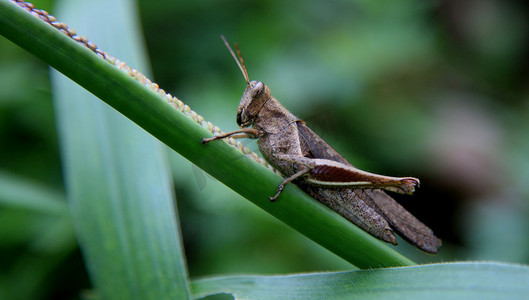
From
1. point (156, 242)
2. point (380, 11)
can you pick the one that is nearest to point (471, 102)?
point (380, 11)

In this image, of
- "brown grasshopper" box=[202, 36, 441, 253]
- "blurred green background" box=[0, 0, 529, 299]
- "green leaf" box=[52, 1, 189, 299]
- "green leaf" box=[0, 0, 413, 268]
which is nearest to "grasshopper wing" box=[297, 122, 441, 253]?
"brown grasshopper" box=[202, 36, 441, 253]

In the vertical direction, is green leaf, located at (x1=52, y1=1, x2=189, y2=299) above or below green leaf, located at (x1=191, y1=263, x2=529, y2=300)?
above

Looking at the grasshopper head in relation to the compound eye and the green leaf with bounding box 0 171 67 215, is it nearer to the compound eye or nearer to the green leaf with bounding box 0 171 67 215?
the compound eye

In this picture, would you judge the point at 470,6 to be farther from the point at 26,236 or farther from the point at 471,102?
the point at 26,236

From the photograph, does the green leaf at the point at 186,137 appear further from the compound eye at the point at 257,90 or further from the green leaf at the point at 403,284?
the compound eye at the point at 257,90

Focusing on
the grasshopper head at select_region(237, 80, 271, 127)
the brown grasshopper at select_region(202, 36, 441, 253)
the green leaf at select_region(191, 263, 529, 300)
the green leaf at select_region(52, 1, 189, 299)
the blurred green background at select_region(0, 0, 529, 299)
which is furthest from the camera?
the blurred green background at select_region(0, 0, 529, 299)

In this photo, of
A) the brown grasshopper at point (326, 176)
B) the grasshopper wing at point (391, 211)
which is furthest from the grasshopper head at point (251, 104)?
the grasshopper wing at point (391, 211)
